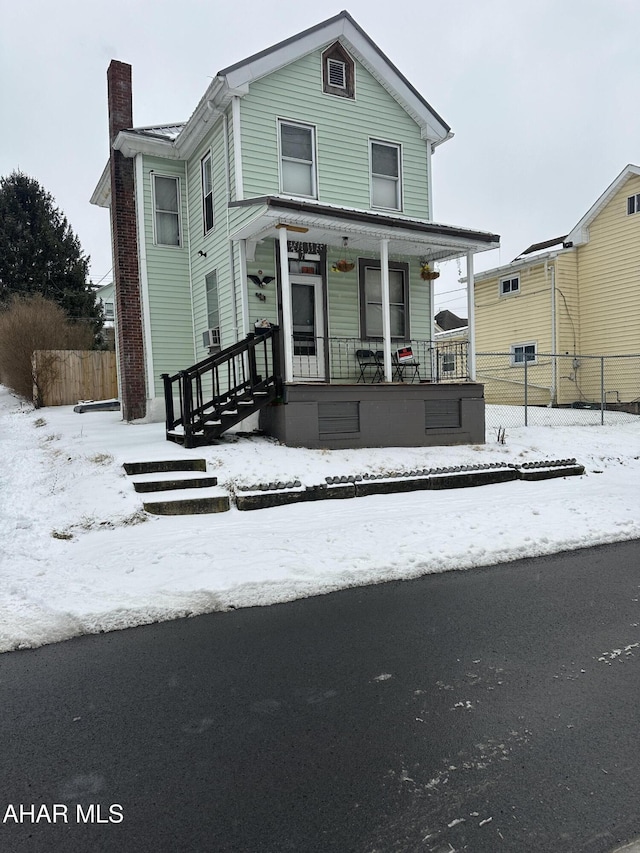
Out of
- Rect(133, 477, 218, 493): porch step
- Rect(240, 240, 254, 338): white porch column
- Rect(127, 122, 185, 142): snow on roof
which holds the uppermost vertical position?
Rect(127, 122, 185, 142): snow on roof

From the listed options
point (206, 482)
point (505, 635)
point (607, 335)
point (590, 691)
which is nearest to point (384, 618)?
point (505, 635)

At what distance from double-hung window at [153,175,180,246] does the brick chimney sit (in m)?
0.56

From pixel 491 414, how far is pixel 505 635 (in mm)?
13556

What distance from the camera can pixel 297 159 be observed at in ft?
38.0

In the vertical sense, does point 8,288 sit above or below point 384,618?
above

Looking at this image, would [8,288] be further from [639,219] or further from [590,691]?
[590,691]

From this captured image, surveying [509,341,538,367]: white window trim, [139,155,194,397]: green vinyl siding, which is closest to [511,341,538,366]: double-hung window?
[509,341,538,367]: white window trim

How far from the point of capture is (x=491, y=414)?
1659cm

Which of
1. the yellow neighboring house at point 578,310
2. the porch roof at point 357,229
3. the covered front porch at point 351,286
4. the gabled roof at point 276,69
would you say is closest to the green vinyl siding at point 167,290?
the gabled roof at point 276,69

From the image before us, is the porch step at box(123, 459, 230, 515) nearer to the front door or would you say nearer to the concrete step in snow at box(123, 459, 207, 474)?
the concrete step in snow at box(123, 459, 207, 474)

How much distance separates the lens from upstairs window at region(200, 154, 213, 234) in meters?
12.1

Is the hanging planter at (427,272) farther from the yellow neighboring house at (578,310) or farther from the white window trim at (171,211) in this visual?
the white window trim at (171,211)

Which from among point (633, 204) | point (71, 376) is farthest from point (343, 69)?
point (71, 376)

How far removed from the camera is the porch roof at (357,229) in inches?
366
